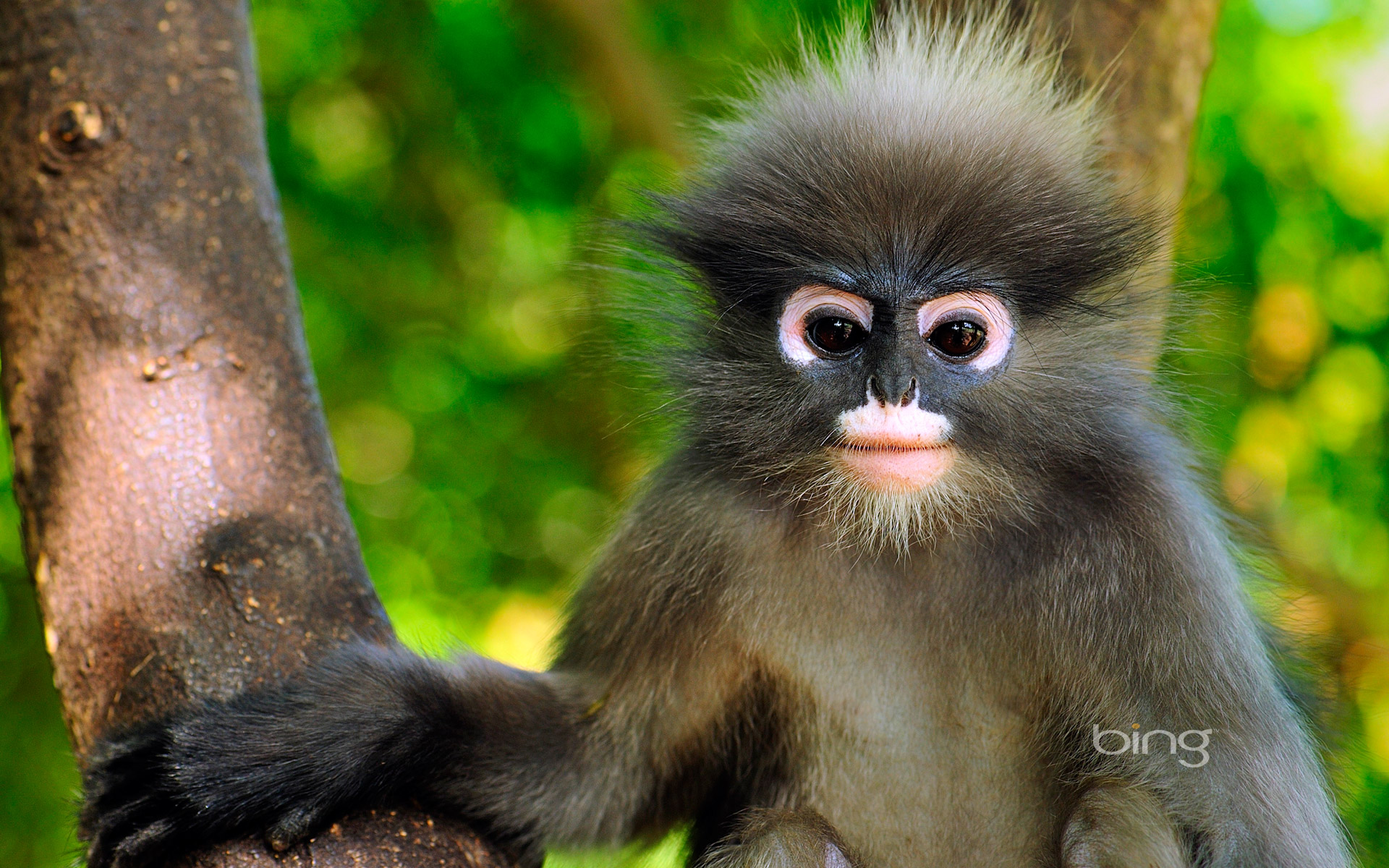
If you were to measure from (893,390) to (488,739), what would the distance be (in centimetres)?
111

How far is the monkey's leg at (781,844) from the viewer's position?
247cm

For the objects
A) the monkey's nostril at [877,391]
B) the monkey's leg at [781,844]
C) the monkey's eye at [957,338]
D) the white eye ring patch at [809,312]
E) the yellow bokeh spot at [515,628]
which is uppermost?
the white eye ring patch at [809,312]

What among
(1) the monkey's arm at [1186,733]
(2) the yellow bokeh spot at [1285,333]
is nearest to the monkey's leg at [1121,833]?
(1) the monkey's arm at [1186,733]

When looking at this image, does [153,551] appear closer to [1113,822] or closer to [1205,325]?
[1113,822]

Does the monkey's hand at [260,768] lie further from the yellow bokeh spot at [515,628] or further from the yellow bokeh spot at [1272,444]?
the yellow bokeh spot at [515,628]

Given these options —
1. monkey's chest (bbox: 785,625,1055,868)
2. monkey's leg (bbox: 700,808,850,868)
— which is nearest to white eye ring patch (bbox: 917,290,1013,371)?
monkey's chest (bbox: 785,625,1055,868)

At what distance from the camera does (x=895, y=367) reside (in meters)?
2.36

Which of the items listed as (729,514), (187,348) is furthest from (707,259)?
(187,348)

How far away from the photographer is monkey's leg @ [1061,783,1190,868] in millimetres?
2307

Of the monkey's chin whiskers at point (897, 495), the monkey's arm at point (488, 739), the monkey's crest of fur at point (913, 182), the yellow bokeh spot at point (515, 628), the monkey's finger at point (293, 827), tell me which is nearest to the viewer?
the monkey's finger at point (293, 827)

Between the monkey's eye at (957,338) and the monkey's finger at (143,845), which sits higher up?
the monkey's eye at (957,338)

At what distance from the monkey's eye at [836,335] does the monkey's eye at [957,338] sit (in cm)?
14

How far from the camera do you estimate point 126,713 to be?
2.34 metres

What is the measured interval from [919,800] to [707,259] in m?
1.23
